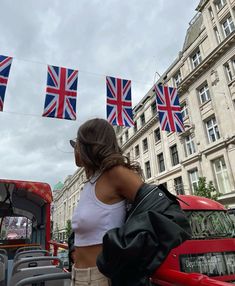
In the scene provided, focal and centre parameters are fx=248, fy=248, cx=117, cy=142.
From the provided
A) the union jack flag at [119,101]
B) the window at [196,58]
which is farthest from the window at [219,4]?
the union jack flag at [119,101]

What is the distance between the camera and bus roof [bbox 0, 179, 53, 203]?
22.3 feet

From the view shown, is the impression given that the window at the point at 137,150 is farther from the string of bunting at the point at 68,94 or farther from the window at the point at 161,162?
the string of bunting at the point at 68,94

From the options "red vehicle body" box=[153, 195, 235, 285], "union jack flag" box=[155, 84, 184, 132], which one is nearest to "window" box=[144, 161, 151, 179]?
"union jack flag" box=[155, 84, 184, 132]

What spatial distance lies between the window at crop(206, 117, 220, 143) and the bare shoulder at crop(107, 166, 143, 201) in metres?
19.8

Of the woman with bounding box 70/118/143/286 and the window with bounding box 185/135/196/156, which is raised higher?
the window with bounding box 185/135/196/156

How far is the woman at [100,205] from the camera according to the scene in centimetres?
144

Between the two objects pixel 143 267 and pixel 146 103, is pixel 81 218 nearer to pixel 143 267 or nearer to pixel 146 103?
pixel 143 267

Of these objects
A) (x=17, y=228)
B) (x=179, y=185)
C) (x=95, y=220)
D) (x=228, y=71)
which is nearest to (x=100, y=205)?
(x=95, y=220)

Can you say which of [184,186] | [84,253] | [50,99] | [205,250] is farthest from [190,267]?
[184,186]

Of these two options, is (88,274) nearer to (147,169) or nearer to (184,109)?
(184,109)

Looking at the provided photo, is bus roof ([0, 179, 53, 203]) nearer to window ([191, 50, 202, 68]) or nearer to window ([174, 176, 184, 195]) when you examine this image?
window ([174, 176, 184, 195])

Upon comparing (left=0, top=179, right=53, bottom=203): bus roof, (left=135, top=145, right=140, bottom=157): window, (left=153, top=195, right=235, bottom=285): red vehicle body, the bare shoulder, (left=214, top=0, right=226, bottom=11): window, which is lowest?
(left=153, top=195, right=235, bottom=285): red vehicle body

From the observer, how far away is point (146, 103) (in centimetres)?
3148

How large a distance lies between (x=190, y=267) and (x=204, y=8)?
79.8 ft
